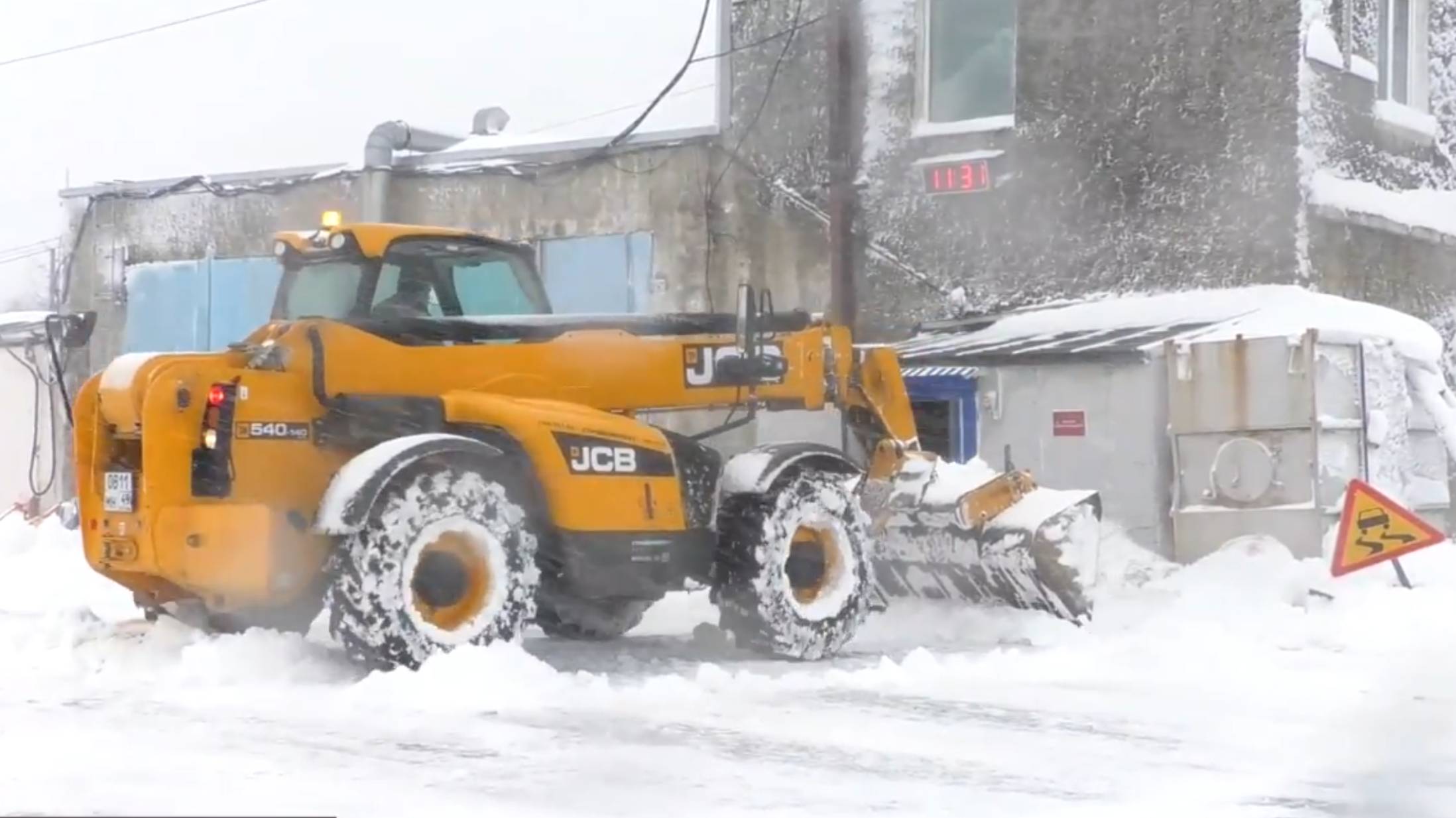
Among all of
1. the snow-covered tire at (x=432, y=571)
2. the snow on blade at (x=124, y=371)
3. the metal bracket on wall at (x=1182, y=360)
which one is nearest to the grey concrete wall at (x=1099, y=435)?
the metal bracket on wall at (x=1182, y=360)

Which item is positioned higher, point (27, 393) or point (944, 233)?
point (944, 233)

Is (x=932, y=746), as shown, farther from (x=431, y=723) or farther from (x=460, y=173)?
(x=460, y=173)

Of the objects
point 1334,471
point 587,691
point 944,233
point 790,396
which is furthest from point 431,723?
point 944,233

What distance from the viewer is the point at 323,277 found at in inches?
393

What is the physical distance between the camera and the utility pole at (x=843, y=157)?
17.7 m

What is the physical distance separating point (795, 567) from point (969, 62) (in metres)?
8.31

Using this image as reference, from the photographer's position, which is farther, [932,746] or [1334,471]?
[1334,471]

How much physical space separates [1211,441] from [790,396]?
15.1ft

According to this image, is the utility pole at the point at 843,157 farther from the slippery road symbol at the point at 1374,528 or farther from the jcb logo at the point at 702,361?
the jcb logo at the point at 702,361

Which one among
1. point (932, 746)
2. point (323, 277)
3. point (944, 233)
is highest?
point (944, 233)

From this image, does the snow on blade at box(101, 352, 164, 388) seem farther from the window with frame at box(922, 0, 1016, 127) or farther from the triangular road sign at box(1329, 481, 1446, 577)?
the window with frame at box(922, 0, 1016, 127)

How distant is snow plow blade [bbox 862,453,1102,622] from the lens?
36.3 ft

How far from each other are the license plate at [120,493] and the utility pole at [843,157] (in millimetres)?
9669

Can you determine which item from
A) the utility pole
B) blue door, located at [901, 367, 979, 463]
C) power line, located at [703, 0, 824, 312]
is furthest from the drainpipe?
blue door, located at [901, 367, 979, 463]
